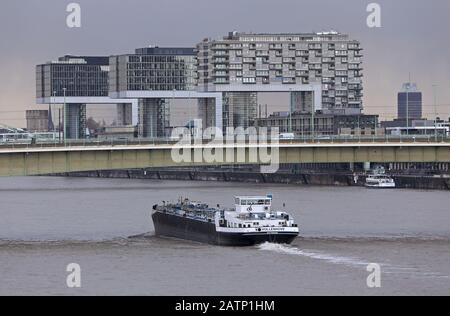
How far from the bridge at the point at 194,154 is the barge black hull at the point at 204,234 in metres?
3.88

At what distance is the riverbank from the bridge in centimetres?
3972

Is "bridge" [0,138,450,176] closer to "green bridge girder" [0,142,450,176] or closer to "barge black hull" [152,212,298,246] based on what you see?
"green bridge girder" [0,142,450,176]

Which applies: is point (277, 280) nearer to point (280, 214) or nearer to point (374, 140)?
point (280, 214)

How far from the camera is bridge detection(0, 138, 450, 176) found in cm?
8619

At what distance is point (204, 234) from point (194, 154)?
10.8 metres

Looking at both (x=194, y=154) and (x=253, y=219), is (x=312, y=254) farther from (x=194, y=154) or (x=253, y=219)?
(x=194, y=154)

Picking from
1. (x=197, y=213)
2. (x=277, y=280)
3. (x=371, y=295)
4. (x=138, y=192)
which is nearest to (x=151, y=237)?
(x=197, y=213)

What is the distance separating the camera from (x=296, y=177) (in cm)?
16675
